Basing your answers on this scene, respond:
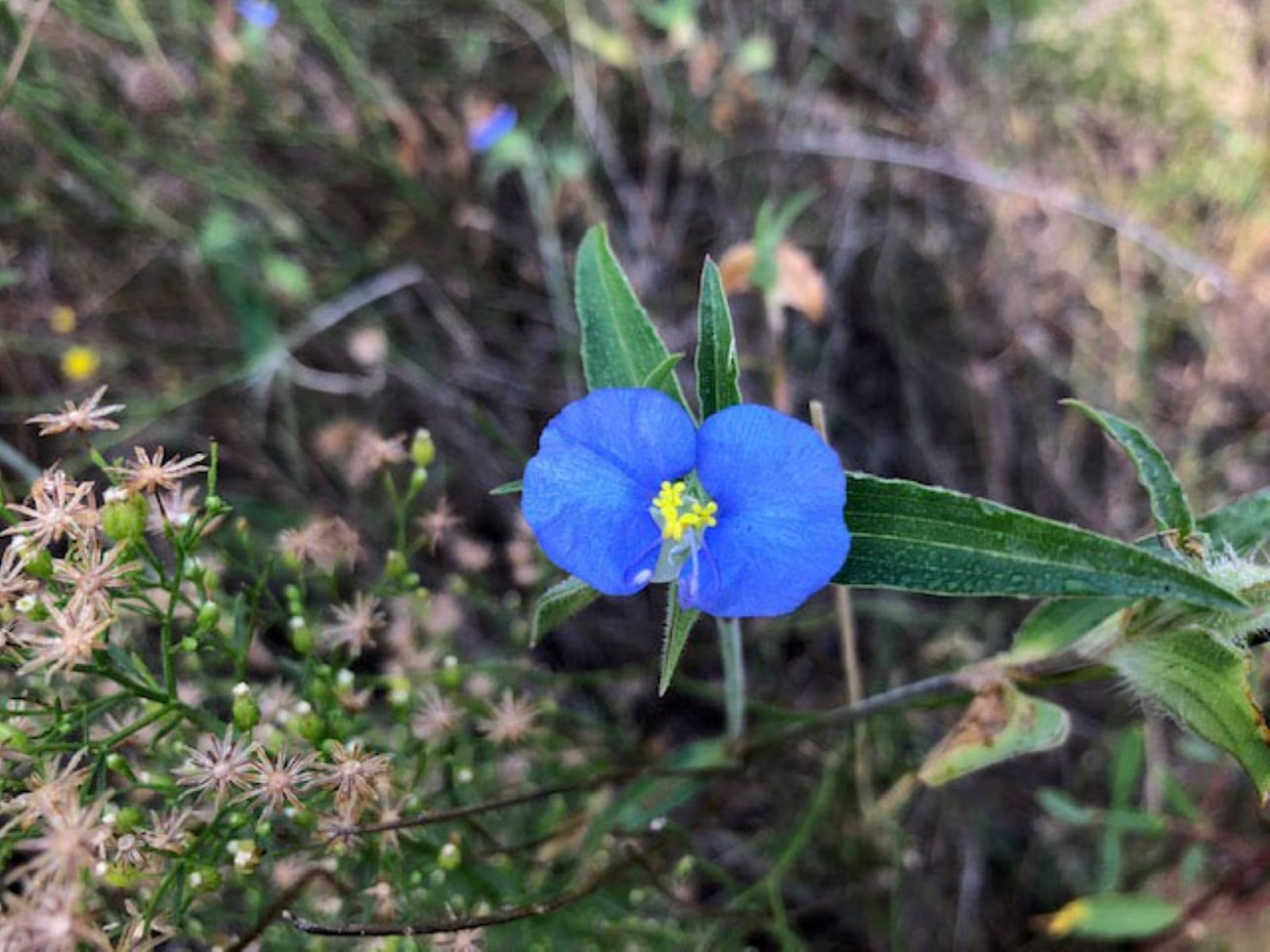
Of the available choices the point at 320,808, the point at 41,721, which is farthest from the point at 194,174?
the point at 320,808

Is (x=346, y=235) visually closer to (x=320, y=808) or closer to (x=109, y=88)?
(x=109, y=88)

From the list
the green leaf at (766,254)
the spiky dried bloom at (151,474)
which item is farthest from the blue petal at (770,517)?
the green leaf at (766,254)

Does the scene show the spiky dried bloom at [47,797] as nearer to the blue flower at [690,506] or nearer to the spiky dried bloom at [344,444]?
the blue flower at [690,506]

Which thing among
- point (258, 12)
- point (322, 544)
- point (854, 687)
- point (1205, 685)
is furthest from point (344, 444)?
point (1205, 685)

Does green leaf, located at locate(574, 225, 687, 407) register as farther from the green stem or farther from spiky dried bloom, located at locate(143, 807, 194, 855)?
spiky dried bloom, located at locate(143, 807, 194, 855)

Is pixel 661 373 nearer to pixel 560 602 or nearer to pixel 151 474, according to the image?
pixel 560 602

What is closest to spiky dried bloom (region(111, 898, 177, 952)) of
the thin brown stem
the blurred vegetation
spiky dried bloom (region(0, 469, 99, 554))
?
spiky dried bloom (region(0, 469, 99, 554))

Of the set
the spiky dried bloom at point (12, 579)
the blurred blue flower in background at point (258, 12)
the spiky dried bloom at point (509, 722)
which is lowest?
the spiky dried bloom at point (509, 722)
